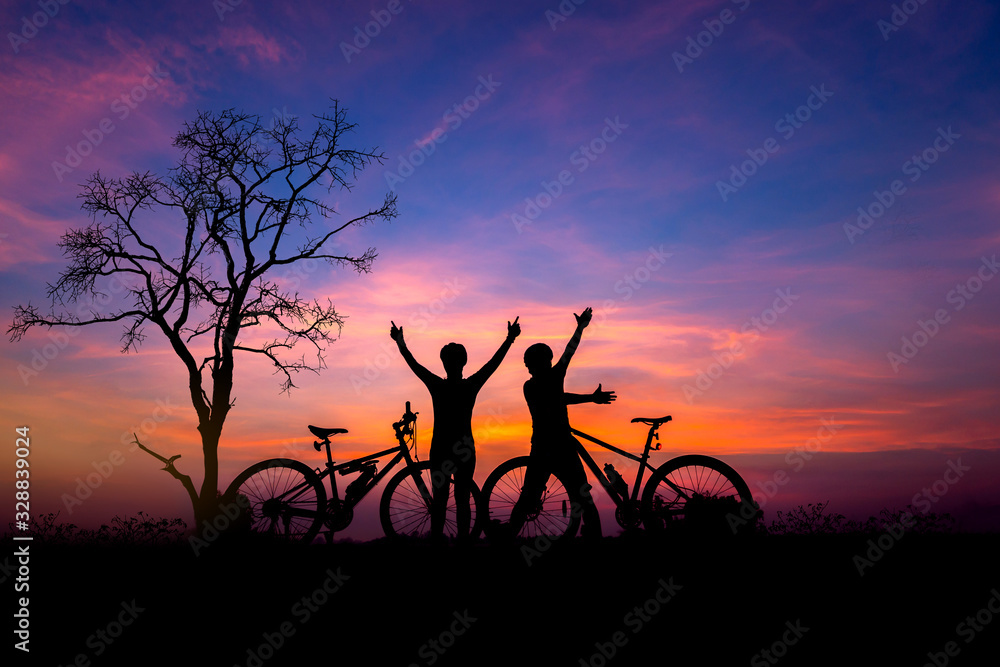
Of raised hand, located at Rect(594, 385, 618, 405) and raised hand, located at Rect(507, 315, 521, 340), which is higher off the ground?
raised hand, located at Rect(507, 315, 521, 340)

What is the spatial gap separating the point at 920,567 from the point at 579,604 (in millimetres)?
4140

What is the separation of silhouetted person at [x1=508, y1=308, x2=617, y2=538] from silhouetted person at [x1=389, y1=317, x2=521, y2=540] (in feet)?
1.94

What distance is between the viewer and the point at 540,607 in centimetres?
610

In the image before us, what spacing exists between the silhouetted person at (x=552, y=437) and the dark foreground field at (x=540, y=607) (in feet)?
2.20

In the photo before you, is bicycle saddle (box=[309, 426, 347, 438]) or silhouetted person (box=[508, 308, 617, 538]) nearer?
silhouetted person (box=[508, 308, 617, 538])

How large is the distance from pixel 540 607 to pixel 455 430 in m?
2.67

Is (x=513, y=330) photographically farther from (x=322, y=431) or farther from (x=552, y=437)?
(x=322, y=431)

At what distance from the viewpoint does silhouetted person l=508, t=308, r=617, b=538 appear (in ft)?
26.0

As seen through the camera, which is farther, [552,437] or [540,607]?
[552,437]

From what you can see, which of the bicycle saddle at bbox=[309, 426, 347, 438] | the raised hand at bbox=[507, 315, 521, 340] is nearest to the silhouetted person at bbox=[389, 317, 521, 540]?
the raised hand at bbox=[507, 315, 521, 340]

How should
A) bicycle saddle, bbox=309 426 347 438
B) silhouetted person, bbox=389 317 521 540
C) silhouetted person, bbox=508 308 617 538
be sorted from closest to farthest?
silhouetted person, bbox=508 308 617 538, silhouetted person, bbox=389 317 521 540, bicycle saddle, bbox=309 426 347 438

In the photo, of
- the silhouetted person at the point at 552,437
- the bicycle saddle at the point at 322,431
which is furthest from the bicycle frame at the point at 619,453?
the bicycle saddle at the point at 322,431

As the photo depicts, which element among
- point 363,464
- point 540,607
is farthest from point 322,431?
point 540,607

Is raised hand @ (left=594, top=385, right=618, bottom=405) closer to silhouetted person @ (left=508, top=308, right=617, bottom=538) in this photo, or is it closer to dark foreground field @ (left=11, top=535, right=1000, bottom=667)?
silhouetted person @ (left=508, top=308, right=617, bottom=538)
